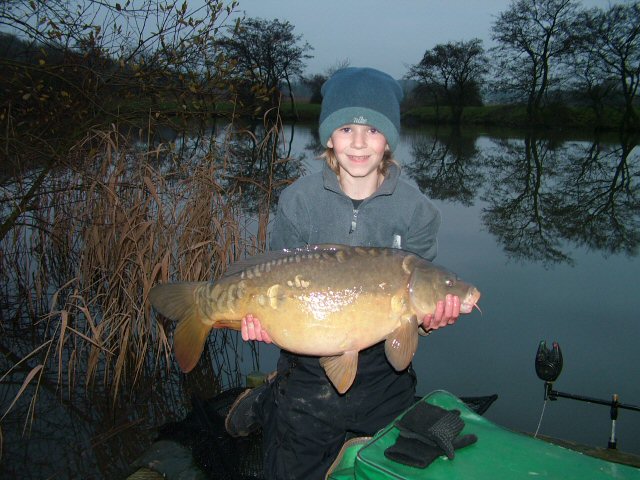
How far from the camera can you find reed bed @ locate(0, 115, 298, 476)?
Answer: 248 centimetres

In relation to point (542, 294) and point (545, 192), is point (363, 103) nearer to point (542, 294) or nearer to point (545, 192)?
point (542, 294)

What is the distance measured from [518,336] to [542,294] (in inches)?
46.1

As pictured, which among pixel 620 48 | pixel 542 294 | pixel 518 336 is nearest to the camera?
pixel 518 336

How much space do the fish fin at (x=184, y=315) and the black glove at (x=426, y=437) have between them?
1.87 feet

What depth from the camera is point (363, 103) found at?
4.92ft

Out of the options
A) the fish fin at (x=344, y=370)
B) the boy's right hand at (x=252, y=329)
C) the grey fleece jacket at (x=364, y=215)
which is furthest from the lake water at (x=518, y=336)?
the grey fleece jacket at (x=364, y=215)

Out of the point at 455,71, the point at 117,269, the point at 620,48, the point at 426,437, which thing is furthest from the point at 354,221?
the point at 455,71

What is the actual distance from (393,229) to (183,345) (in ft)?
2.30

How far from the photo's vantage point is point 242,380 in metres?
2.92

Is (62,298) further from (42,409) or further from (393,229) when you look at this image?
(393,229)

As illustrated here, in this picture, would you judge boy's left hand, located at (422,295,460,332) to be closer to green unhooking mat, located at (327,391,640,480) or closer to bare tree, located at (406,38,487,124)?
green unhooking mat, located at (327,391,640,480)

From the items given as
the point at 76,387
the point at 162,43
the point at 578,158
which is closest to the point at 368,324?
the point at 76,387

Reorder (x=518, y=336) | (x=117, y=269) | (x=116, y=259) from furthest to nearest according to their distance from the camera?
1. (x=518, y=336)
2. (x=116, y=259)
3. (x=117, y=269)

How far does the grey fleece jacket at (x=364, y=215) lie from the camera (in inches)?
62.8
